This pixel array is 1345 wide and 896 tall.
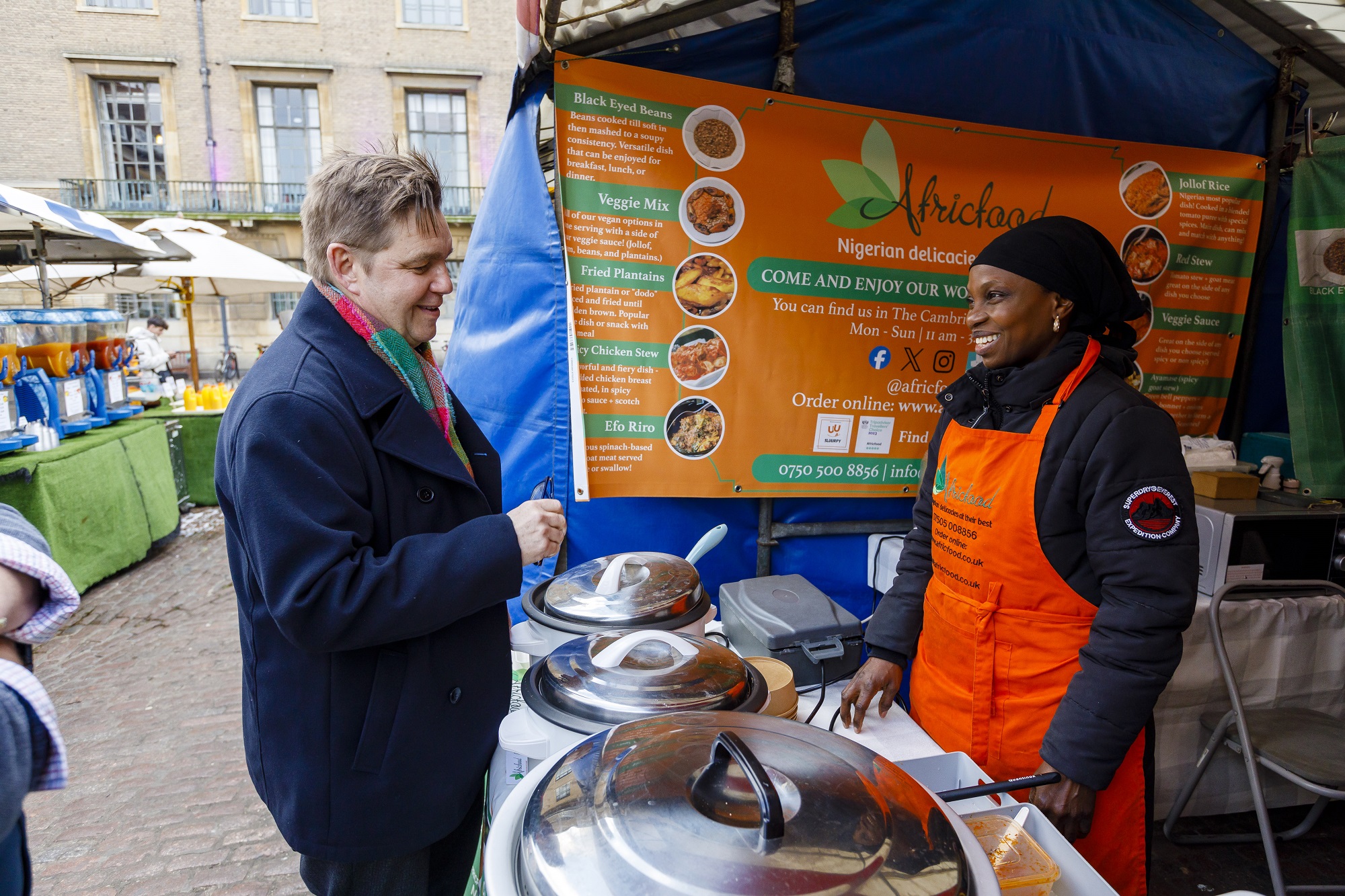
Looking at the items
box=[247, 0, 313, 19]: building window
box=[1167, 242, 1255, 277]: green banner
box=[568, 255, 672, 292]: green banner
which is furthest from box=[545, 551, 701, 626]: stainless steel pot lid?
box=[247, 0, 313, 19]: building window

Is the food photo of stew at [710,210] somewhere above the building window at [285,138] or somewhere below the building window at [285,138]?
below

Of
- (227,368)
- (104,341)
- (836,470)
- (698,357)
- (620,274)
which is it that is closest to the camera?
(620,274)

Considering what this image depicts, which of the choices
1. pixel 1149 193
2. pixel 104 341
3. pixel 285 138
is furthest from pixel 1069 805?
pixel 285 138

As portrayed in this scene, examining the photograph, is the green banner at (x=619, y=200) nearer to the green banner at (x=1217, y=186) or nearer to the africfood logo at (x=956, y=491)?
the africfood logo at (x=956, y=491)

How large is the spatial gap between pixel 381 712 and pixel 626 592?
0.56 metres

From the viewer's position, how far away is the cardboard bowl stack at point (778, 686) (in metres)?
1.35

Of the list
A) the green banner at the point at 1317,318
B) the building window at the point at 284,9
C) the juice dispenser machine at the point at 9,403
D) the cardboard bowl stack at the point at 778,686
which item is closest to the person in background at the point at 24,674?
the cardboard bowl stack at the point at 778,686

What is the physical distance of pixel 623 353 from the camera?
2328 mm

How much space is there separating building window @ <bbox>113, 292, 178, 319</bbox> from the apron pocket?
86.7 ft

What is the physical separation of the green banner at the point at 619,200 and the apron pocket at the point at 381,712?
1531 mm

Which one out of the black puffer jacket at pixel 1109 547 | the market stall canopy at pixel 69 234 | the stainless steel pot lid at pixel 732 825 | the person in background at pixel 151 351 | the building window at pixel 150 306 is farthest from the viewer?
the building window at pixel 150 306

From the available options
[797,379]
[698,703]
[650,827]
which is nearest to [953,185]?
[797,379]

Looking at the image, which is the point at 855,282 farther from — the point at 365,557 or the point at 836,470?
the point at 365,557

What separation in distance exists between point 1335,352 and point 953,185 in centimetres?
182
